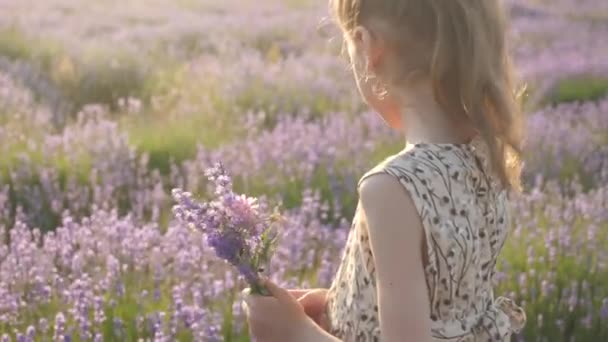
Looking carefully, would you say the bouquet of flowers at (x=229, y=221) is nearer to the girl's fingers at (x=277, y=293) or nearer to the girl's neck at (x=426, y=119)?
the girl's fingers at (x=277, y=293)

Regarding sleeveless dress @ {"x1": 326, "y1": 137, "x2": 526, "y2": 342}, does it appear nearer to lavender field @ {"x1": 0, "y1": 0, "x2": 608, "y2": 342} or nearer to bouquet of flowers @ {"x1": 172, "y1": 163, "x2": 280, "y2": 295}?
bouquet of flowers @ {"x1": 172, "y1": 163, "x2": 280, "y2": 295}

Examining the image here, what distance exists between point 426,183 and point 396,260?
209 millimetres

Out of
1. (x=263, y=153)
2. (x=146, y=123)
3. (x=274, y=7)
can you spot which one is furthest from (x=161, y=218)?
(x=274, y=7)

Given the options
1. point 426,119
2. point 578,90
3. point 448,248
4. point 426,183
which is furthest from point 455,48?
point 578,90

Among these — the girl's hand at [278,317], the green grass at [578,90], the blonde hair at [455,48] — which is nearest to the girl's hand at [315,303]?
the girl's hand at [278,317]

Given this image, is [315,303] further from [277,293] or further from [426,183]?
[426,183]

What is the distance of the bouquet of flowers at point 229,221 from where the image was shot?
233 cm

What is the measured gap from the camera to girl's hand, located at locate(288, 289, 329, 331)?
9.17 feet

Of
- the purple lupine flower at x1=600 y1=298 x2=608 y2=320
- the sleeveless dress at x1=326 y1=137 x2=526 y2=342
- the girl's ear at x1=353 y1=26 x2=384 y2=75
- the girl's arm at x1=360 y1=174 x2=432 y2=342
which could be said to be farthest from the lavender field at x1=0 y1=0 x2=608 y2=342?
the girl's arm at x1=360 y1=174 x2=432 y2=342

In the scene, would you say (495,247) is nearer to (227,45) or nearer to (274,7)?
(227,45)

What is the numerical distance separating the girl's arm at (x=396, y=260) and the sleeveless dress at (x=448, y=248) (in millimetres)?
36

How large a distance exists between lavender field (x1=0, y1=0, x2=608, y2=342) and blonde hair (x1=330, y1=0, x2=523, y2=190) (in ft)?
1.32

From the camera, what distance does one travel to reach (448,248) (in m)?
2.38

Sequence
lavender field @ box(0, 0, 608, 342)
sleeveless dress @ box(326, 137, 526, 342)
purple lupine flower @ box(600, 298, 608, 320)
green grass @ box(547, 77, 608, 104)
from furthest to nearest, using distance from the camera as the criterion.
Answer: green grass @ box(547, 77, 608, 104) → purple lupine flower @ box(600, 298, 608, 320) → lavender field @ box(0, 0, 608, 342) → sleeveless dress @ box(326, 137, 526, 342)
